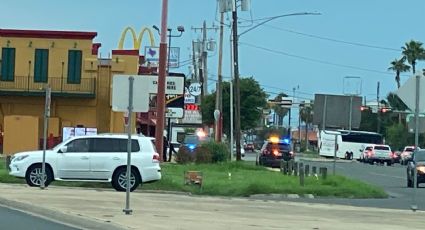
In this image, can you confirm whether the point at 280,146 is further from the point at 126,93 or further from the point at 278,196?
the point at 126,93

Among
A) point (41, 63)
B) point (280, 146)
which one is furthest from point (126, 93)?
point (41, 63)

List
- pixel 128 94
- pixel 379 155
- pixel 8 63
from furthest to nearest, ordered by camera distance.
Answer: pixel 379 155
pixel 8 63
pixel 128 94

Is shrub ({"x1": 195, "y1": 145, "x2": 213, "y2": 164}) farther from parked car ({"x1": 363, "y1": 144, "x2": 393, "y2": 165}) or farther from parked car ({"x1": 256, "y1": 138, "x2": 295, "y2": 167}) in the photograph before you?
parked car ({"x1": 363, "y1": 144, "x2": 393, "y2": 165})

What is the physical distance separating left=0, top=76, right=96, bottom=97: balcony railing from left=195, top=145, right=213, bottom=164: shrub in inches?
487

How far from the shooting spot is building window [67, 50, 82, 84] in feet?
182

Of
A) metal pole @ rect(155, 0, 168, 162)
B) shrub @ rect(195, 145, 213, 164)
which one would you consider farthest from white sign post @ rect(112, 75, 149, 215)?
shrub @ rect(195, 145, 213, 164)

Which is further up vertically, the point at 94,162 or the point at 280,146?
the point at 280,146

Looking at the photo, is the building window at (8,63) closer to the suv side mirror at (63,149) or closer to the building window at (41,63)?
the building window at (41,63)

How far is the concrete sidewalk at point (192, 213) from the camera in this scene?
681 inches

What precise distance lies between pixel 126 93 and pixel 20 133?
36.7m

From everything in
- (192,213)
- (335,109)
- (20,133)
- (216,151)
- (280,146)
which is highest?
(335,109)

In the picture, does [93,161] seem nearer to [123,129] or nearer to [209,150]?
[209,150]

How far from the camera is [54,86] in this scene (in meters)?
55.5

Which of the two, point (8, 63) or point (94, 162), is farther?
point (8, 63)
